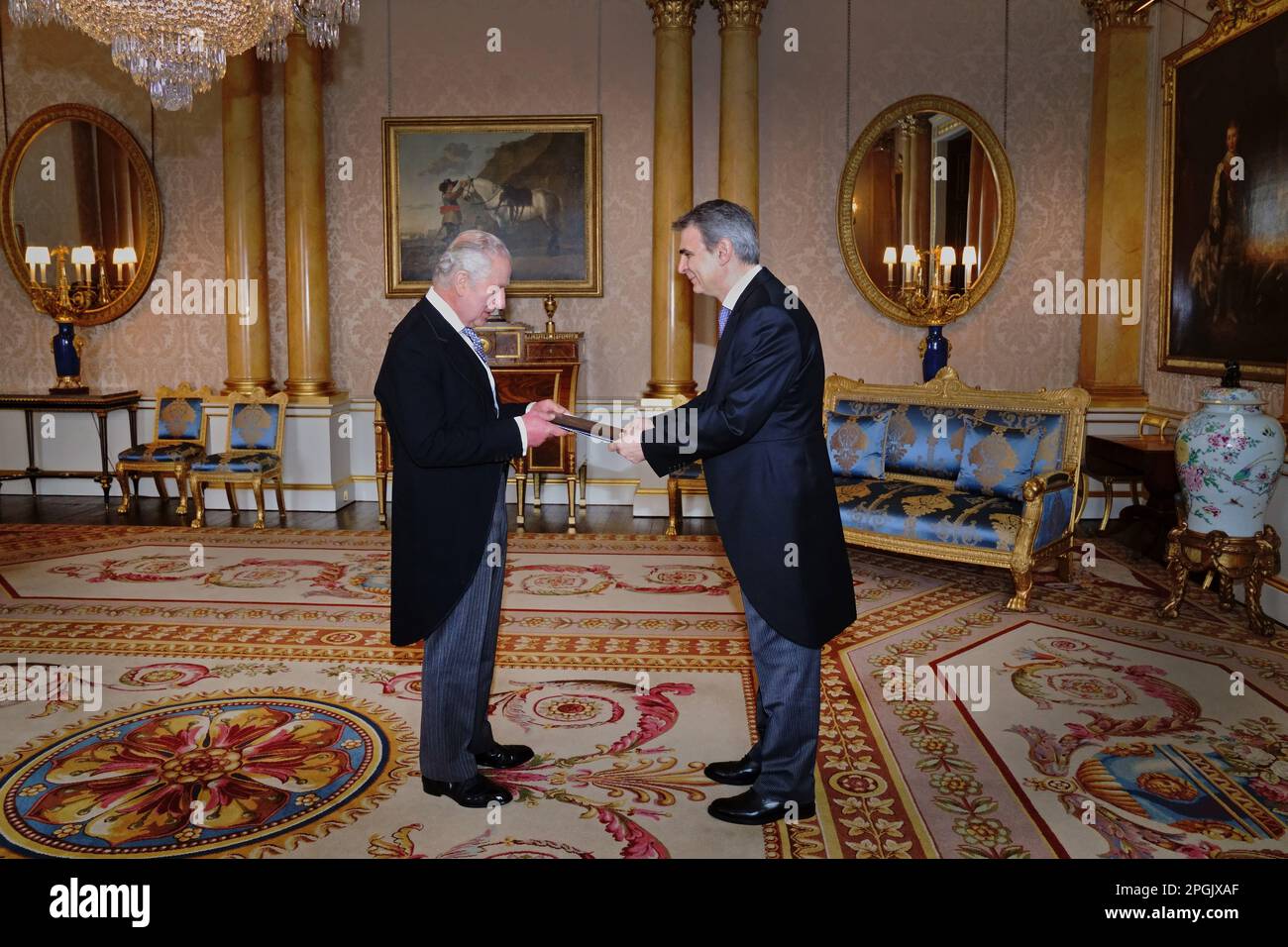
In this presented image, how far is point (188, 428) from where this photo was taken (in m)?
8.41

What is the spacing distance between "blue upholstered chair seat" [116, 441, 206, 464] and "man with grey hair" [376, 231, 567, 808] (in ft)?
18.9

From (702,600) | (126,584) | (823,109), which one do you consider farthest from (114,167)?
(702,600)

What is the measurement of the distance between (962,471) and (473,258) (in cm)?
425

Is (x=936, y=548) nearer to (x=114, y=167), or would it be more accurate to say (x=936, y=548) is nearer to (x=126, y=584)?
(x=126, y=584)

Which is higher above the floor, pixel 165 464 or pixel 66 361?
pixel 66 361

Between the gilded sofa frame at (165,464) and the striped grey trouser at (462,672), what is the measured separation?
5.77 meters

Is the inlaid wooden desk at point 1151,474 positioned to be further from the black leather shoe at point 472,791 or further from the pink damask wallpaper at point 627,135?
the black leather shoe at point 472,791

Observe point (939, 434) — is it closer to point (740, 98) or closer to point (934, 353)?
point (934, 353)

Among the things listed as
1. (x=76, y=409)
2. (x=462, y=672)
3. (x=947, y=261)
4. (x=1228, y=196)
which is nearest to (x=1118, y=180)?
(x=947, y=261)

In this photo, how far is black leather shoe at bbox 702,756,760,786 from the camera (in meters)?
3.29

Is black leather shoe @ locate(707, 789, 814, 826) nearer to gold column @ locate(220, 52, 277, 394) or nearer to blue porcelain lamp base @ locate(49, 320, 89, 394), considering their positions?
gold column @ locate(220, 52, 277, 394)

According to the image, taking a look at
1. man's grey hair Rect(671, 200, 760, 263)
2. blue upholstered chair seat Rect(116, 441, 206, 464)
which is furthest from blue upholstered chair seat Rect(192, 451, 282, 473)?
man's grey hair Rect(671, 200, 760, 263)

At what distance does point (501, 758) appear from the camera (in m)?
3.40

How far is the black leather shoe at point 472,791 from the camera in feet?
10.1
